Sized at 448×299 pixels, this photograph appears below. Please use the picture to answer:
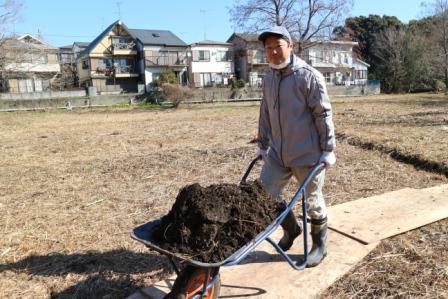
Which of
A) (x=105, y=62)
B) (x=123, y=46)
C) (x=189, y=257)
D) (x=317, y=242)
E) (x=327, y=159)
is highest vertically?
(x=123, y=46)

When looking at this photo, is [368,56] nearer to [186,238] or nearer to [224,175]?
[224,175]

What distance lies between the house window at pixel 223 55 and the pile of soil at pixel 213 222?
1807 inches

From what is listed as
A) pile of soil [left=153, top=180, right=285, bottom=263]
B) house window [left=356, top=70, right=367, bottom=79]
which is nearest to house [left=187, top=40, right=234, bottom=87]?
house window [left=356, top=70, right=367, bottom=79]

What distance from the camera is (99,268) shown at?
343 centimetres

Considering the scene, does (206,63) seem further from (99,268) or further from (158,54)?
(99,268)

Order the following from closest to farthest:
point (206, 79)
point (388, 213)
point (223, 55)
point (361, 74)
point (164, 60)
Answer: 1. point (388, 213)
2. point (164, 60)
3. point (206, 79)
4. point (223, 55)
5. point (361, 74)

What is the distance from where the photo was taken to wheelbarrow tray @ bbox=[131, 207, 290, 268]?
2.14 metres

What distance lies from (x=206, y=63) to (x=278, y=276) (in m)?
45.1

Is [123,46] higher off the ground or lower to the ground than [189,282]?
higher

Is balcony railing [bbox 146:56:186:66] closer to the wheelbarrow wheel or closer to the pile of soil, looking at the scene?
the pile of soil

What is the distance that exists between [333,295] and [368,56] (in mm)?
56567

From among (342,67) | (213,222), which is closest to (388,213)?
(213,222)

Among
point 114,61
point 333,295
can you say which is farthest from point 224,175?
point 114,61

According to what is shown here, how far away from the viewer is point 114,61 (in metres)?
44.5
